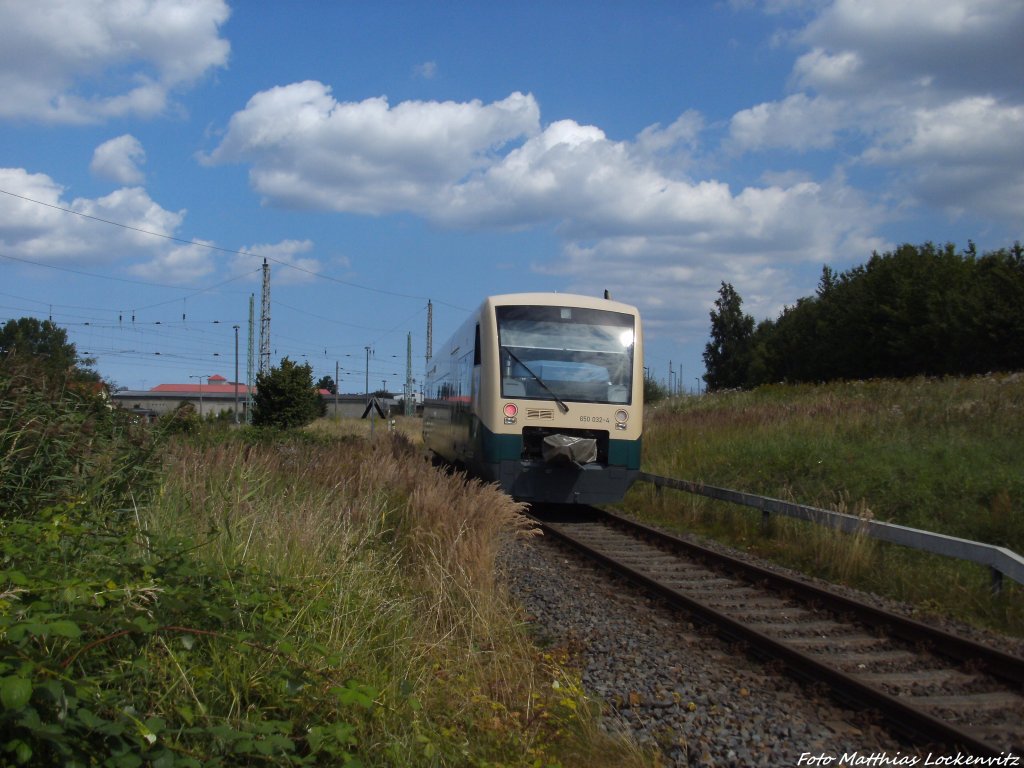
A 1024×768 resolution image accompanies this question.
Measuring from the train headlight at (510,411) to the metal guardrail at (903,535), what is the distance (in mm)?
3162

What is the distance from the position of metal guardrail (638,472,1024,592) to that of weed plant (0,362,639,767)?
14.3 ft

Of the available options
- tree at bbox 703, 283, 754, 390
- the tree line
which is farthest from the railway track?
tree at bbox 703, 283, 754, 390

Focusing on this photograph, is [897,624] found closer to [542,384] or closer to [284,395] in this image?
[542,384]

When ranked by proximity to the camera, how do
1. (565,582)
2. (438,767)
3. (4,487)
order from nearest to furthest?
(438,767)
(4,487)
(565,582)

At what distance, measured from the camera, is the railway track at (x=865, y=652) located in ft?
16.5

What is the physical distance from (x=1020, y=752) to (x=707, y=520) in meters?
9.64

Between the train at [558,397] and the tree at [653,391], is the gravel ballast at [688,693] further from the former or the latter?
the tree at [653,391]

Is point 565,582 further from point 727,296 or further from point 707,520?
point 727,296

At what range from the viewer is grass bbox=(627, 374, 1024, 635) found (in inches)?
371

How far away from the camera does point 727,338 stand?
9250 centimetres

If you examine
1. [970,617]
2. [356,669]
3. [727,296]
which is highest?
[727,296]

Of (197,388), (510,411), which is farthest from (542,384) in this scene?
(197,388)

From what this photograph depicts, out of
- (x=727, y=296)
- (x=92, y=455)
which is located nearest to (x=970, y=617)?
(x=92, y=455)

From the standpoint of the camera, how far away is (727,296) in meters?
92.7
